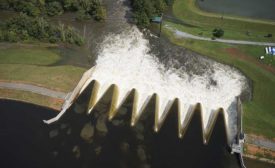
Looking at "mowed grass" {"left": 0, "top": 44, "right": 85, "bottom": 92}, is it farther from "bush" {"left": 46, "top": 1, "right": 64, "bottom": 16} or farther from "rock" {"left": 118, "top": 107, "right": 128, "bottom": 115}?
"bush" {"left": 46, "top": 1, "right": 64, "bottom": 16}

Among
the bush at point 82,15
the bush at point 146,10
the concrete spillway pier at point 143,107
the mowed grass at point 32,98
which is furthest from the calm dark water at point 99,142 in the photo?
the bush at point 82,15

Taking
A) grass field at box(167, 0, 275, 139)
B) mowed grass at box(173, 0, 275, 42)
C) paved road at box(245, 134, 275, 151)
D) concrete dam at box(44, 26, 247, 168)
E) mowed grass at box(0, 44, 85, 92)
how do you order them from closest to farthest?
paved road at box(245, 134, 275, 151), concrete dam at box(44, 26, 247, 168), grass field at box(167, 0, 275, 139), mowed grass at box(0, 44, 85, 92), mowed grass at box(173, 0, 275, 42)

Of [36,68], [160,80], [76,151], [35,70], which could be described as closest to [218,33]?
[160,80]

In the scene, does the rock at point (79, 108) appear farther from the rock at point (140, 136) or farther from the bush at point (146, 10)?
the bush at point (146, 10)

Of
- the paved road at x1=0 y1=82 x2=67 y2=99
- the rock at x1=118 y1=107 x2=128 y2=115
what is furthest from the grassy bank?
the rock at x1=118 y1=107 x2=128 y2=115

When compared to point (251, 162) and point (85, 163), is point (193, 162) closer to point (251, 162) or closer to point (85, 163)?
point (251, 162)

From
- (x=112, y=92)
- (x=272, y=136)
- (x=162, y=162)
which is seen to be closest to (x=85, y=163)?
(x=162, y=162)
